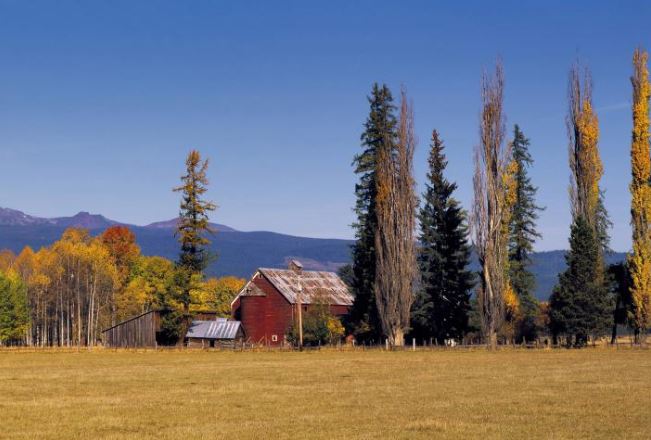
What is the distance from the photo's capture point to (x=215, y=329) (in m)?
91.8

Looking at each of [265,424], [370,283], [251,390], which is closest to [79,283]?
[370,283]

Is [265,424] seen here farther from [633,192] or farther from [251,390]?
[633,192]

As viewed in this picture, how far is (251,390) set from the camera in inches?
1294

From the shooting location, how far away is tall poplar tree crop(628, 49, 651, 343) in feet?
238

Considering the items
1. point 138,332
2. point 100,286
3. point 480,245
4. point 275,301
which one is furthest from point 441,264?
point 100,286

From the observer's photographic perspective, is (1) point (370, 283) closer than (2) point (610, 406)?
No

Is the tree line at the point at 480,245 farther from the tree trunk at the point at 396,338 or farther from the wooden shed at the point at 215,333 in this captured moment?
the wooden shed at the point at 215,333

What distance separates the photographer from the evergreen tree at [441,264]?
248 ft

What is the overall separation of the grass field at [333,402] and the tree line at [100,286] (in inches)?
1408

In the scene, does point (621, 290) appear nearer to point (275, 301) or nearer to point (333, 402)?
point (275, 301)

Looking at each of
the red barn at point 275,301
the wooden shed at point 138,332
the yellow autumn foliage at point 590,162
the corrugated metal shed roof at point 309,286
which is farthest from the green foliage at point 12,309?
the yellow autumn foliage at point 590,162

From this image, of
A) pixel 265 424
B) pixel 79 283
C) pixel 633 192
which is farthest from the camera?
pixel 79 283

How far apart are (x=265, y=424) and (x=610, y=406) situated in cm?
1068

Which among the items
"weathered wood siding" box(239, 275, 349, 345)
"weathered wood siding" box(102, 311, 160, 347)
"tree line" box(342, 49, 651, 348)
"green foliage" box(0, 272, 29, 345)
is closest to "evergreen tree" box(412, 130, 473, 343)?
"tree line" box(342, 49, 651, 348)
